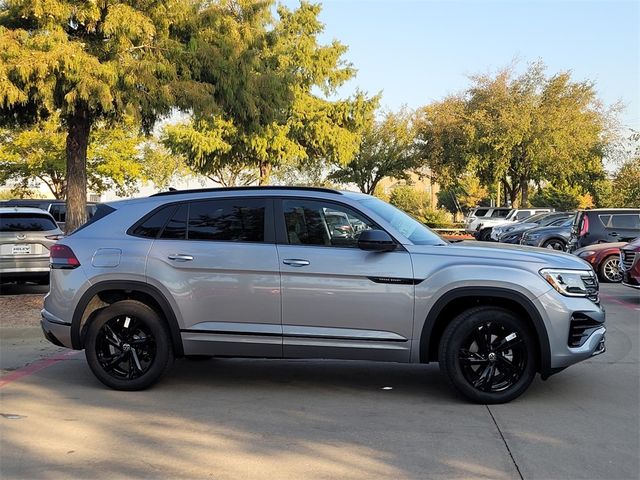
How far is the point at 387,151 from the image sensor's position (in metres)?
43.8

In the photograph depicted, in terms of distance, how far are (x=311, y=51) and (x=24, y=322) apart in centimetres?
2526

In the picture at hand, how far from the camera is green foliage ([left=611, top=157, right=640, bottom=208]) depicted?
3666 cm

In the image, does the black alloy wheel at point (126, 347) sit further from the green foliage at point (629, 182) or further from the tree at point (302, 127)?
the green foliage at point (629, 182)

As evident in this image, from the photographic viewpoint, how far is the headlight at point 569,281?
561 centimetres

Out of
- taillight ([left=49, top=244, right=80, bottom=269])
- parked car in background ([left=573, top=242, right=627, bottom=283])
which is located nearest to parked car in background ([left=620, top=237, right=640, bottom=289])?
parked car in background ([left=573, top=242, right=627, bottom=283])

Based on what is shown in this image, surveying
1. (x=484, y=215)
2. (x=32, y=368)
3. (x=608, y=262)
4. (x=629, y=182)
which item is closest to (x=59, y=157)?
(x=484, y=215)

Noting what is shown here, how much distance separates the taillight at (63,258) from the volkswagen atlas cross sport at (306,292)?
2cm

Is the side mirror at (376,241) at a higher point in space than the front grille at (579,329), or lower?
higher

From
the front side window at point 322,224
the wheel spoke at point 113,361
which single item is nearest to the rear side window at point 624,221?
the front side window at point 322,224

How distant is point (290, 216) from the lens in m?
6.02

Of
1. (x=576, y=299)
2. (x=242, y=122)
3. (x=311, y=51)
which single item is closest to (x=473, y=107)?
(x=311, y=51)

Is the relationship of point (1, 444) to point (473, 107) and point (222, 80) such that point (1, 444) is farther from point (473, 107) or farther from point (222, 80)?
point (473, 107)

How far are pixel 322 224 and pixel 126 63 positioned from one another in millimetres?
6281

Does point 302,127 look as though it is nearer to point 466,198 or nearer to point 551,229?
point 551,229
